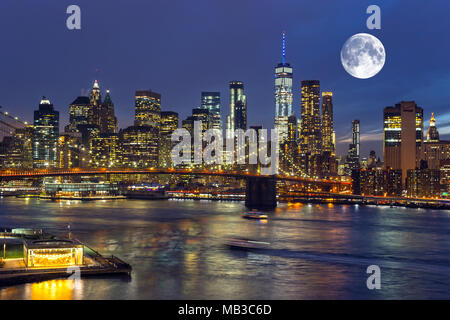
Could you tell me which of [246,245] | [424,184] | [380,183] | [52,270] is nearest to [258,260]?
[246,245]

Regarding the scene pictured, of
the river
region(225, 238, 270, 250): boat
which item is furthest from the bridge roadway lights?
region(225, 238, 270, 250): boat

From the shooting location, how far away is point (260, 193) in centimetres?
9456

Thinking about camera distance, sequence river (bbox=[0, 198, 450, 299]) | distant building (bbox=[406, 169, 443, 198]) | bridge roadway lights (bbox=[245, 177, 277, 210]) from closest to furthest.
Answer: river (bbox=[0, 198, 450, 299]) < bridge roadway lights (bbox=[245, 177, 277, 210]) < distant building (bbox=[406, 169, 443, 198])

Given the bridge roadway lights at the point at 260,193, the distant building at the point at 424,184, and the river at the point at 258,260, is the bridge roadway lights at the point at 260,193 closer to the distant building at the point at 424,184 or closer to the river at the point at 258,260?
the river at the point at 258,260

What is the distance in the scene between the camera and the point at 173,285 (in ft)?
95.2

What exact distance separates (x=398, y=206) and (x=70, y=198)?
7427 cm

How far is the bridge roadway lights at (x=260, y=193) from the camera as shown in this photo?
93.2m

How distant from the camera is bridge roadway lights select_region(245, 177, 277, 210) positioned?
306 feet

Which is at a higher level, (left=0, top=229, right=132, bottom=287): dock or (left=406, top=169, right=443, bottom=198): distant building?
(left=406, top=169, right=443, bottom=198): distant building

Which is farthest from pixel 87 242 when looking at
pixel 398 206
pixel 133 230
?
pixel 398 206

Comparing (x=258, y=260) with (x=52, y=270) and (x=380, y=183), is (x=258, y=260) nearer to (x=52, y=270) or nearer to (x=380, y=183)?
(x=52, y=270)

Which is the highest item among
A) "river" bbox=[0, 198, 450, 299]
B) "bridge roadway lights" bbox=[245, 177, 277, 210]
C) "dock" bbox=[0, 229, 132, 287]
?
"bridge roadway lights" bbox=[245, 177, 277, 210]

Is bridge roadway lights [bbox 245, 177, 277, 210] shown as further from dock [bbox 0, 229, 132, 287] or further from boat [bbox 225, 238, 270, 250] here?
dock [bbox 0, 229, 132, 287]
